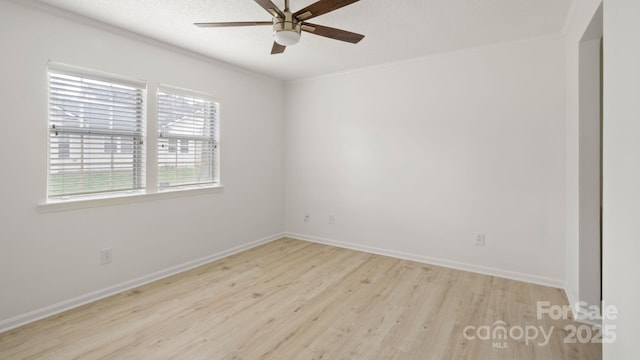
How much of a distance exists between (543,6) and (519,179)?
157 cm

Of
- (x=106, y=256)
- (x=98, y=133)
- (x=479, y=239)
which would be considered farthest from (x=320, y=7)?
(x=479, y=239)

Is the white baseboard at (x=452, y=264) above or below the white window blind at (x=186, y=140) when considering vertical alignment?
below

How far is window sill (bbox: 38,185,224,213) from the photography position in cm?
247

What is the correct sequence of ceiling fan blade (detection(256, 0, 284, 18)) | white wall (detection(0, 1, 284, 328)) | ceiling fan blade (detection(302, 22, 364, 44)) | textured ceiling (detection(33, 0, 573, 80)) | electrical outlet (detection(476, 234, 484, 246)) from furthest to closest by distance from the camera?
electrical outlet (detection(476, 234, 484, 246))
textured ceiling (detection(33, 0, 573, 80))
white wall (detection(0, 1, 284, 328))
ceiling fan blade (detection(302, 22, 364, 44))
ceiling fan blade (detection(256, 0, 284, 18))

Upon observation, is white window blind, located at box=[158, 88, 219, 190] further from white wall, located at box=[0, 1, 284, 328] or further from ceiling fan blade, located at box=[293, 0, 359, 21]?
ceiling fan blade, located at box=[293, 0, 359, 21]

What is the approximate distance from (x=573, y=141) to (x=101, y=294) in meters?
4.27

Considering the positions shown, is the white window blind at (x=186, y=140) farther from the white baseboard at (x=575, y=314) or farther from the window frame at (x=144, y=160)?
the white baseboard at (x=575, y=314)

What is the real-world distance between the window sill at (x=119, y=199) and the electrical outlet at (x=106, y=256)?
420 millimetres

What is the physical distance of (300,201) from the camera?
187 inches

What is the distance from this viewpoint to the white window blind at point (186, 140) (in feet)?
10.7
